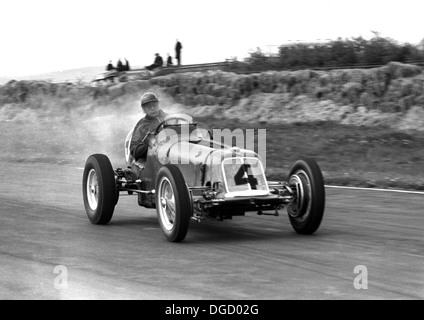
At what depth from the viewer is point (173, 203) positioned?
9695 millimetres

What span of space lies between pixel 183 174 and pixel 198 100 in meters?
26.7

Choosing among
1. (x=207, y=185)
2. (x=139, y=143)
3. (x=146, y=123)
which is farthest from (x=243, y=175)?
(x=146, y=123)

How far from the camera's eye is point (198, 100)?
1457 inches

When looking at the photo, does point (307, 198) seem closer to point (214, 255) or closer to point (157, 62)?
point (214, 255)

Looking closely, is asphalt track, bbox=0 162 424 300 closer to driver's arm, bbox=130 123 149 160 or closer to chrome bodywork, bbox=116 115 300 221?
chrome bodywork, bbox=116 115 300 221

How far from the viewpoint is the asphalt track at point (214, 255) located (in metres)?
7.26

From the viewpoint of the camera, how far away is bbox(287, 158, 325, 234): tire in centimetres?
974

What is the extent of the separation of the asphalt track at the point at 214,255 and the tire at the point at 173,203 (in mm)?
162

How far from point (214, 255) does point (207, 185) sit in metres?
1.29

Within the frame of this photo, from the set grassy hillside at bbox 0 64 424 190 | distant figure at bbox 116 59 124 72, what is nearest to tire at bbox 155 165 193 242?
grassy hillside at bbox 0 64 424 190

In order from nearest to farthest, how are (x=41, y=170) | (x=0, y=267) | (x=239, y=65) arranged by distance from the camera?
(x=0, y=267), (x=41, y=170), (x=239, y=65)

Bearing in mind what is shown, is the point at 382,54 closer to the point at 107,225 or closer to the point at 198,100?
the point at 198,100
